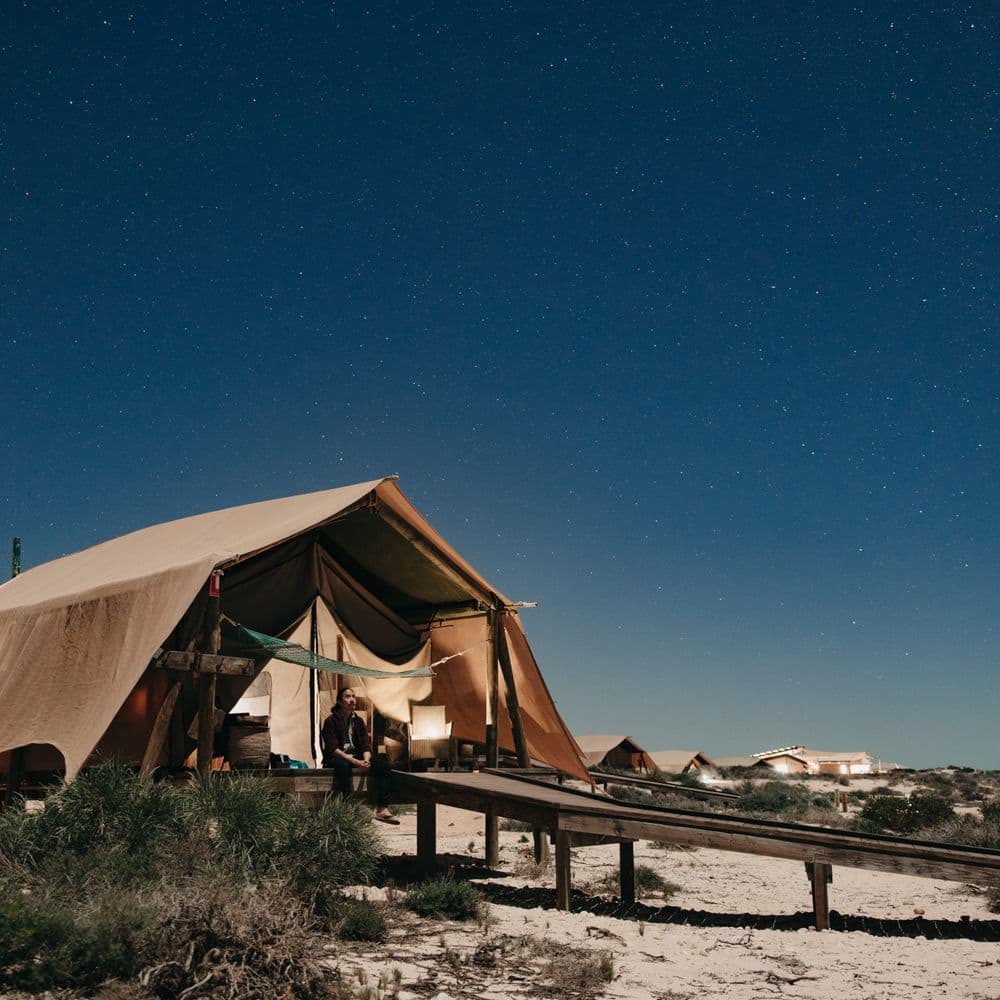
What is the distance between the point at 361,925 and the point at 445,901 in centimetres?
135

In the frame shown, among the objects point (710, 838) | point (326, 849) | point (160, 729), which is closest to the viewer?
point (326, 849)

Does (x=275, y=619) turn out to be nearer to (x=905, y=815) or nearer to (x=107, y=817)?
(x=107, y=817)

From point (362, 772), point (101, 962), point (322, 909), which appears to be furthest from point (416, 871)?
point (101, 962)

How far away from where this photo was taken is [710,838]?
817cm

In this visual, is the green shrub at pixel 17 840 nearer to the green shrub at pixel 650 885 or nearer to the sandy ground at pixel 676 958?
the sandy ground at pixel 676 958

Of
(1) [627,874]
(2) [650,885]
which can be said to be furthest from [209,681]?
(2) [650,885]

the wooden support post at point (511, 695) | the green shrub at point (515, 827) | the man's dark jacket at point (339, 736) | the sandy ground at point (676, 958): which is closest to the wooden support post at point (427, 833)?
the man's dark jacket at point (339, 736)

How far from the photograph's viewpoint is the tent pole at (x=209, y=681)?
9336 millimetres

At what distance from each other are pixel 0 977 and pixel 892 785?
41.5 m

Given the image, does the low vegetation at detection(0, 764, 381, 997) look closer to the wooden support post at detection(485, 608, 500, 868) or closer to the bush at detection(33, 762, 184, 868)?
the bush at detection(33, 762, 184, 868)

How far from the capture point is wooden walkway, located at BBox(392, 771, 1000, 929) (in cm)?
764

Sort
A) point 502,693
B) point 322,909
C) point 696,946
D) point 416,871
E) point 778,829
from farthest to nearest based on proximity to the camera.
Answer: point 502,693
point 416,871
point 778,829
point 696,946
point 322,909

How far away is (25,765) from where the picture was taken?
1187 cm

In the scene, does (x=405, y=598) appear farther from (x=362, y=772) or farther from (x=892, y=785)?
(x=892, y=785)
